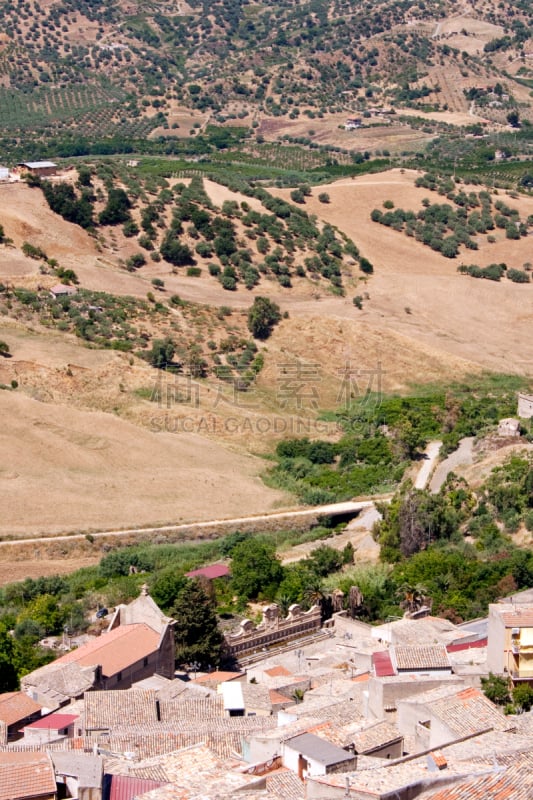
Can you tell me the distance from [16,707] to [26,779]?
8.65 m

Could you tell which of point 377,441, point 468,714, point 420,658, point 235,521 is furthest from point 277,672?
point 377,441

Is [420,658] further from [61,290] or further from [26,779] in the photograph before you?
[61,290]

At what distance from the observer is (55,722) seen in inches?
970

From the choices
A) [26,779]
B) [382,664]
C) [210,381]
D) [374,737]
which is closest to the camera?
[26,779]

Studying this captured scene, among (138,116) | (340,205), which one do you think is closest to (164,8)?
(138,116)

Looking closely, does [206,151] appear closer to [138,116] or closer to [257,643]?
[138,116]

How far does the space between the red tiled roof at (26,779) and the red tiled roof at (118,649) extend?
10178mm

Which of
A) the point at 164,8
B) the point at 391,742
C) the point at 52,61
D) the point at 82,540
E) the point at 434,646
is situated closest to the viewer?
the point at 391,742

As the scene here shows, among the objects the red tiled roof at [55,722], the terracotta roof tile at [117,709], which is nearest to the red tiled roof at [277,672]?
the terracotta roof tile at [117,709]

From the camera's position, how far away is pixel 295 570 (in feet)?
139

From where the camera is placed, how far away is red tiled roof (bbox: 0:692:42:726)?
1011 inches

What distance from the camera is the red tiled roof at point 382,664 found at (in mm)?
25703

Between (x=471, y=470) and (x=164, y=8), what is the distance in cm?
14625

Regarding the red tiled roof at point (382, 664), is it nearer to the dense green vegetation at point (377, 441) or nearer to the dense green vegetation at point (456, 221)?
the dense green vegetation at point (377, 441)
